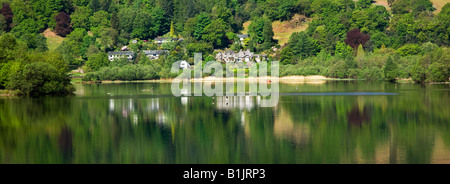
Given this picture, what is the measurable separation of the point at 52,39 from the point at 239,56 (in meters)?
67.7

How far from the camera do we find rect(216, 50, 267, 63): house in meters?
153

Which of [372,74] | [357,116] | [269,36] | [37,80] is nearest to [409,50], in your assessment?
[372,74]

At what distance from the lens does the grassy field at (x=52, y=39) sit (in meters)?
174

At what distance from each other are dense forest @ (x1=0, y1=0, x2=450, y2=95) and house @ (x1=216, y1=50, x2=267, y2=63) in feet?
14.6

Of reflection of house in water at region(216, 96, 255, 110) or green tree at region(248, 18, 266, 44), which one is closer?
reflection of house in water at region(216, 96, 255, 110)

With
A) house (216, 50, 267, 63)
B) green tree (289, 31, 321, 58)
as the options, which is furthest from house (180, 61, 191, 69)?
green tree (289, 31, 321, 58)

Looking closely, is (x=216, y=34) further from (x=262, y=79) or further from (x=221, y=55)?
(x=262, y=79)

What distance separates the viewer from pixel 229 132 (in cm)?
3828

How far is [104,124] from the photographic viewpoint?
4356 cm

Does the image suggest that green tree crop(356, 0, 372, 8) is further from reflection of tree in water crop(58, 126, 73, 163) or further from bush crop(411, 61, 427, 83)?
reflection of tree in water crop(58, 126, 73, 163)

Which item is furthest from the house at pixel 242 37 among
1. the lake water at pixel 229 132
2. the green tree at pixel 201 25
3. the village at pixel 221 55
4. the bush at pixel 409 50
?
the lake water at pixel 229 132

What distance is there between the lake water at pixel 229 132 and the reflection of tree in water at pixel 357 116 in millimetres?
84

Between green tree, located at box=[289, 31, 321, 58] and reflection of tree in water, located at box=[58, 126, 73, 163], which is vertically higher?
green tree, located at box=[289, 31, 321, 58]

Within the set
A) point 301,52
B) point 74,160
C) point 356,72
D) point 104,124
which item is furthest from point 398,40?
point 74,160
